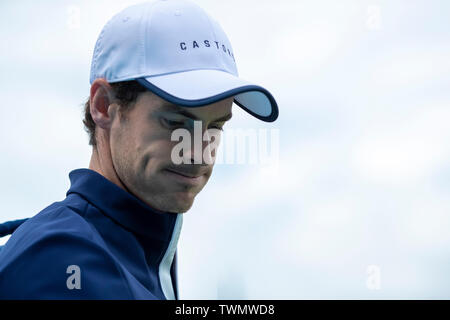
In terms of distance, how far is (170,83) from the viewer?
5.68 ft

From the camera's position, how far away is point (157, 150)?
1744 mm

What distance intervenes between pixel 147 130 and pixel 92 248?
1.36 feet

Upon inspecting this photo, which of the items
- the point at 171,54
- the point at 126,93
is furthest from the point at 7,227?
the point at 171,54

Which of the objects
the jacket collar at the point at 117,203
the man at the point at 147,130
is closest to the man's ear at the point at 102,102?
the man at the point at 147,130

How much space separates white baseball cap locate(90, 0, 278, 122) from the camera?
67.7 inches

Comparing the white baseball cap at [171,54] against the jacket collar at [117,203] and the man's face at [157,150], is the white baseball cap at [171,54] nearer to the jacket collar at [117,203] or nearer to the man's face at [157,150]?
the man's face at [157,150]

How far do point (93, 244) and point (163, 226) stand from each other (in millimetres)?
393

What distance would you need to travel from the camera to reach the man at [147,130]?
1720mm

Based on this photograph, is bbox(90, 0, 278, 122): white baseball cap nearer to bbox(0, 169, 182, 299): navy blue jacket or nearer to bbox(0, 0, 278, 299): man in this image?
bbox(0, 0, 278, 299): man

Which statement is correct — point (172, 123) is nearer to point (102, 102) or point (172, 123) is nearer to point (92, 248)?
point (102, 102)
